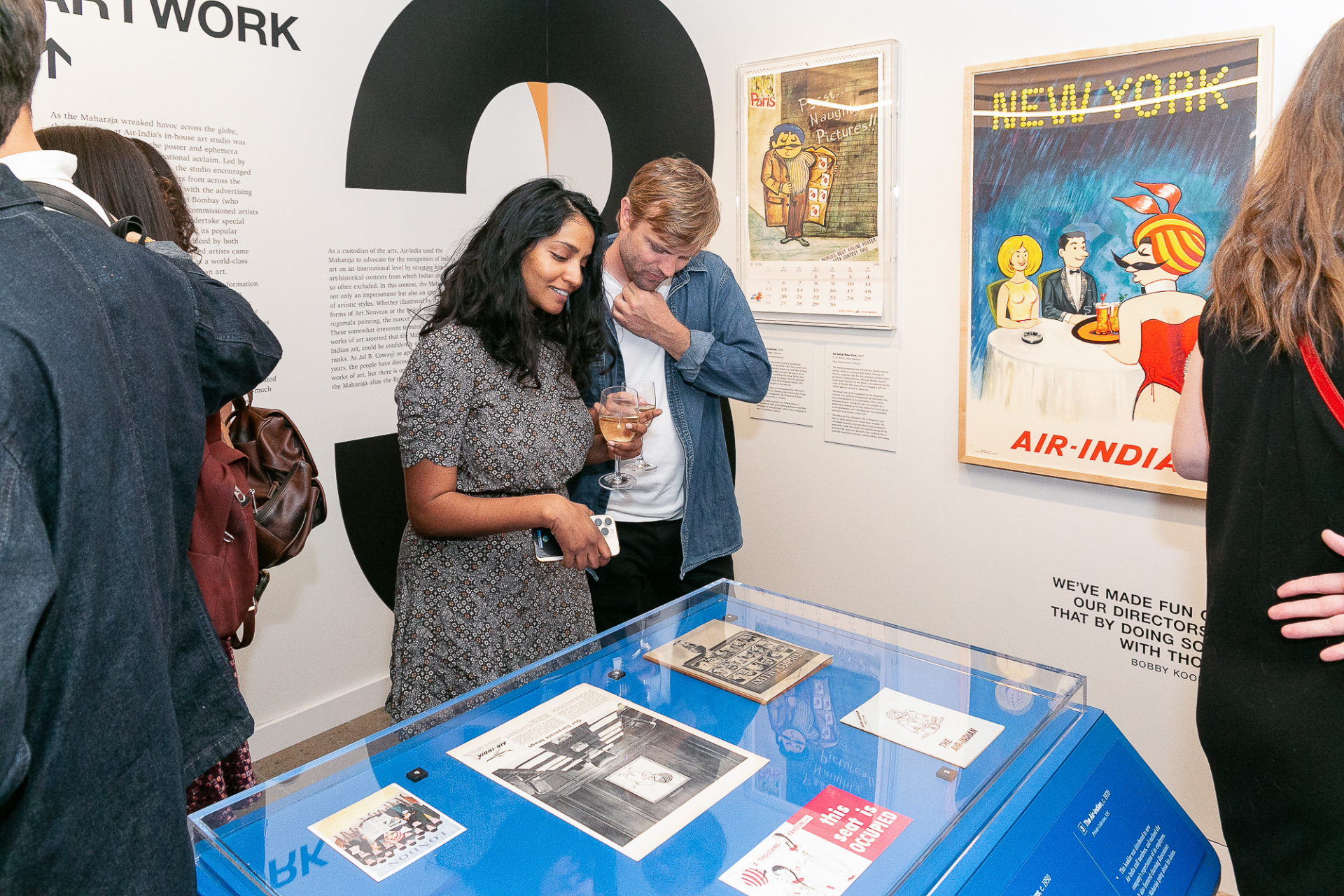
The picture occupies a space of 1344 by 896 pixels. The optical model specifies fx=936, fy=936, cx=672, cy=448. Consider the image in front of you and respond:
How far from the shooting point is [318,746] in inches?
130

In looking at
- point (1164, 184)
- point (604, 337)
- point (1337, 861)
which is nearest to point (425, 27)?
point (604, 337)

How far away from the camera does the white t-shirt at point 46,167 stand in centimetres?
105

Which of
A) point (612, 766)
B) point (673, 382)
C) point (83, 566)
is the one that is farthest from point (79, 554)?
point (673, 382)

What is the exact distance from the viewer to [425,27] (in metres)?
3.40

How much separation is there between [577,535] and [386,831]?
0.84m

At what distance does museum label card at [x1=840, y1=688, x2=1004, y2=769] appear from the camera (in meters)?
1.27

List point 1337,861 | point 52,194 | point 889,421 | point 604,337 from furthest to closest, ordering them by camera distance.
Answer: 1. point 889,421
2. point 604,337
3. point 1337,861
4. point 52,194

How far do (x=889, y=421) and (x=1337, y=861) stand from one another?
194 centimetres

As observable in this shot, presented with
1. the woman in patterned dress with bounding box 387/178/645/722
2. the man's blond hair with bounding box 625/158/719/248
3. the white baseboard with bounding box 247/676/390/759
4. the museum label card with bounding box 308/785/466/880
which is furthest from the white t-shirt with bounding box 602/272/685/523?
the white baseboard with bounding box 247/676/390/759

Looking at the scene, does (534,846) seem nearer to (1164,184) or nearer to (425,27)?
(1164,184)

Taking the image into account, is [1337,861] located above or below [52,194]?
below

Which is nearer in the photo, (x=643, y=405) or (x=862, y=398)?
(x=643, y=405)

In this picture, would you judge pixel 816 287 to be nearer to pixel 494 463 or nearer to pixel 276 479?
pixel 494 463

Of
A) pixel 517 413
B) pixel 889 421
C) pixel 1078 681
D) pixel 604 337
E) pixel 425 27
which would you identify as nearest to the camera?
pixel 1078 681
